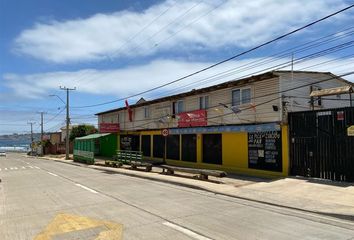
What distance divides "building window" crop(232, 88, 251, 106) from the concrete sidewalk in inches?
186

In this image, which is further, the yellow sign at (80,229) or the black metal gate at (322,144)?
the black metal gate at (322,144)

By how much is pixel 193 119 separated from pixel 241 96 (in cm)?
551

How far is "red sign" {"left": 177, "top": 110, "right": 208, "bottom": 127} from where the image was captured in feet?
87.5

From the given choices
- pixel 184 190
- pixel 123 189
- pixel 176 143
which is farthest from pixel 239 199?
pixel 176 143

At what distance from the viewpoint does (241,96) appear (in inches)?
910

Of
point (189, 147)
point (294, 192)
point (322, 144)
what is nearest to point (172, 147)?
point (189, 147)

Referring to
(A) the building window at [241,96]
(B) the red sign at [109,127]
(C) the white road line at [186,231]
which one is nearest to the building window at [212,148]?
(A) the building window at [241,96]

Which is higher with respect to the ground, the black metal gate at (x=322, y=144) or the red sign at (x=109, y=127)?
the red sign at (x=109, y=127)

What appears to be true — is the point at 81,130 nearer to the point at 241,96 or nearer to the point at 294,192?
the point at 241,96

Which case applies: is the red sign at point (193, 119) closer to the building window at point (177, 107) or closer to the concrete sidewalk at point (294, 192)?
the building window at point (177, 107)

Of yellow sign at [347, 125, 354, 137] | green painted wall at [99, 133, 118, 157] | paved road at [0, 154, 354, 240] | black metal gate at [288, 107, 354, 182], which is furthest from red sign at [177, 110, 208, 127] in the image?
green painted wall at [99, 133, 118, 157]

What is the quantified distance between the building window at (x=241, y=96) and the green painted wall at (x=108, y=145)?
2382 cm

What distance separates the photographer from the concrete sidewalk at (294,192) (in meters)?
11.8

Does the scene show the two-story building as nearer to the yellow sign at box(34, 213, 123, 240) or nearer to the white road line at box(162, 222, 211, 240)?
the white road line at box(162, 222, 211, 240)
